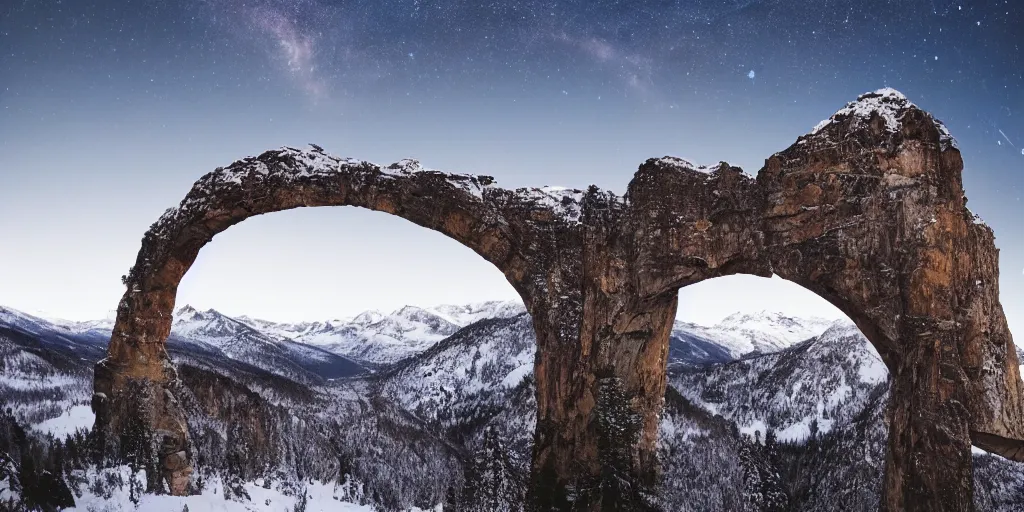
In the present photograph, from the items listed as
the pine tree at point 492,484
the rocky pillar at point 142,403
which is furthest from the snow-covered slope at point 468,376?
the rocky pillar at point 142,403

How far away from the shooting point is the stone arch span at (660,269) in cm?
784

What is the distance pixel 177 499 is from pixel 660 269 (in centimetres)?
1111

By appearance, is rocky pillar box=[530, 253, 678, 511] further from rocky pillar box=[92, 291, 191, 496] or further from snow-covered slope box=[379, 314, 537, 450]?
snow-covered slope box=[379, 314, 537, 450]

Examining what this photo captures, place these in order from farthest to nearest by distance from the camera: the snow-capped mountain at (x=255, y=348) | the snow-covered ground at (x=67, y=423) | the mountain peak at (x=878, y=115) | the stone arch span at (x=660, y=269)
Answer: the snow-capped mountain at (x=255, y=348) → the snow-covered ground at (x=67, y=423) → the mountain peak at (x=878, y=115) → the stone arch span at (x=660, y=269)

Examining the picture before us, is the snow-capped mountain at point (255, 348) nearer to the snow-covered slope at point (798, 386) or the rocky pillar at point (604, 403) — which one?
the snow-covered slope at point (798, 386)

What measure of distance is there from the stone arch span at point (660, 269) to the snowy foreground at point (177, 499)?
0.78 metres

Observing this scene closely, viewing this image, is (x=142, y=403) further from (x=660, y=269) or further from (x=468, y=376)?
(x=468, y=376)

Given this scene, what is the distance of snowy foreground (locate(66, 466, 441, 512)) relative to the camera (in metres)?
11.0

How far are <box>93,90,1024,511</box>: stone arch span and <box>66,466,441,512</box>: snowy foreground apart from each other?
78 centimetres

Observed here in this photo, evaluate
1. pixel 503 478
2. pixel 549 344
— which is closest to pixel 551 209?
pixel 549 344

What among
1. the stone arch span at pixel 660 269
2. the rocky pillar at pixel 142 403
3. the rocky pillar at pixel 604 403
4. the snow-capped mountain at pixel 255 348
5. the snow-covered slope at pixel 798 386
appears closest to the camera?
the stone arch span at pixel 660 269

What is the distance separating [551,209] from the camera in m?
11.5

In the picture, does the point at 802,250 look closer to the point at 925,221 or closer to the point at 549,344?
the point at 925,221

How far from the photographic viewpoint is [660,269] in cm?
1065
